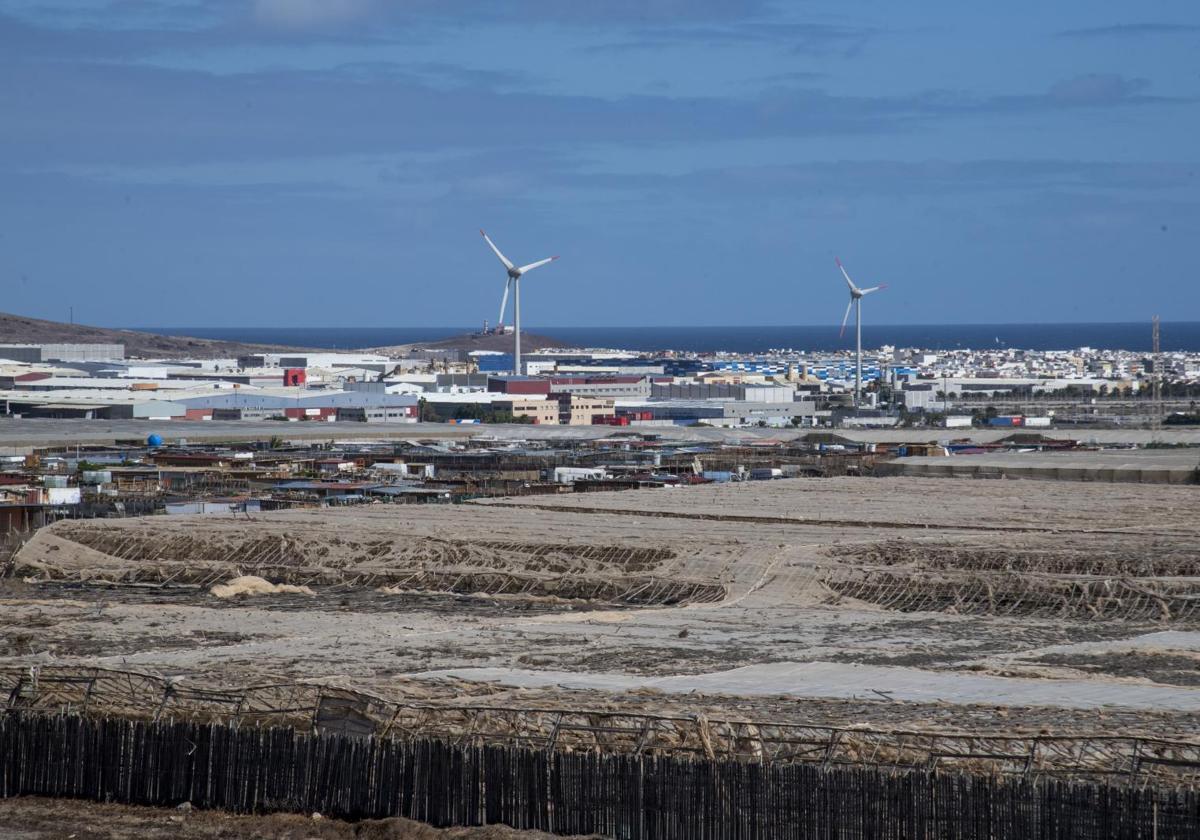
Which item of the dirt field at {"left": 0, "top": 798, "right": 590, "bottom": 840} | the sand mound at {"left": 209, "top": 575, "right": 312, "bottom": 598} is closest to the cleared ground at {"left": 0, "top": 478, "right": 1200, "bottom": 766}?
the sand mound at {"left": 209, "top": 575, "right": 312, "bottom": 598}

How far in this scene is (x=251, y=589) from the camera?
81.3 ft

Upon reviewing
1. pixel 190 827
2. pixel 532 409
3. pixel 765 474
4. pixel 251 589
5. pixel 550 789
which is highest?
pixel 550 789

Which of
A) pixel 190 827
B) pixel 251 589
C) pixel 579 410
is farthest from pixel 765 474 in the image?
pixel 579 410

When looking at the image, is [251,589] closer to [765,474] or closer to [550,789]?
[550,789]

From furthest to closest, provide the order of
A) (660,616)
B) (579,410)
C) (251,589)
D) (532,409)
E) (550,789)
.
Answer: (579,410) < (532,409) < (251,589) < (660,616) < (550,789)

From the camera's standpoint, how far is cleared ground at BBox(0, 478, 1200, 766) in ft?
44.9

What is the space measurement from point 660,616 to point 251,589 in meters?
6.46

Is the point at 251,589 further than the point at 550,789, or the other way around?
the point at 251,589

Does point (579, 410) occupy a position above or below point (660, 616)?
below

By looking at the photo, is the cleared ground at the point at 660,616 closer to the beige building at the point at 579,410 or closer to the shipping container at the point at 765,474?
the shipping container at the point at 765,474

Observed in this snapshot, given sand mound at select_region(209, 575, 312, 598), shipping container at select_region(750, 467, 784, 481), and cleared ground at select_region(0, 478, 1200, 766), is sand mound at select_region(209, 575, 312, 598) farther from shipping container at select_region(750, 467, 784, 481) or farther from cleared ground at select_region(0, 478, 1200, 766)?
shipping container at select_region(750, 467, 784, 481)

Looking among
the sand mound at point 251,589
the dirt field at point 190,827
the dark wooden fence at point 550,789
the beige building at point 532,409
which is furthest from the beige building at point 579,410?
the dirt field at point 190,827

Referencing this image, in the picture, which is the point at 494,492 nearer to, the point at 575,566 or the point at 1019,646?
the point at 575,566

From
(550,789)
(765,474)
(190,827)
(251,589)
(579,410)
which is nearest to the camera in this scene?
(550,789)
